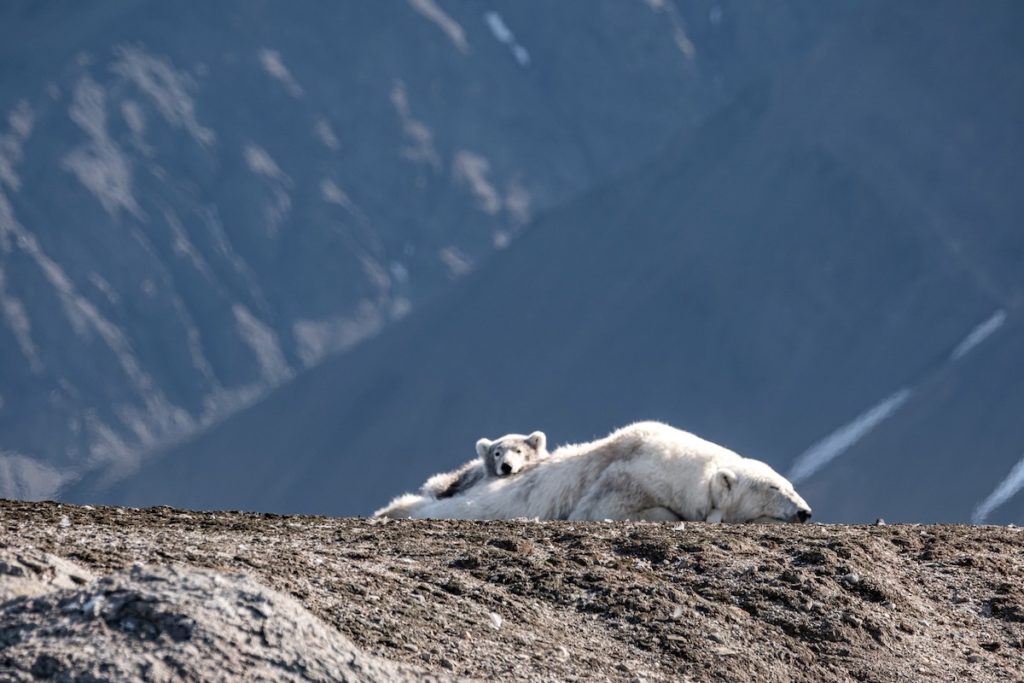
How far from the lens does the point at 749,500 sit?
13641 millimetres

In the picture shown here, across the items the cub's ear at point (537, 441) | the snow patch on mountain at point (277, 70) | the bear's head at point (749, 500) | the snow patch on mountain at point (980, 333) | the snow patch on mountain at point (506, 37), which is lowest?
the bear's head at point (749, 500)

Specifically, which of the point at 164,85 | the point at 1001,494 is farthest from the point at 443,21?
the point at 1001,494

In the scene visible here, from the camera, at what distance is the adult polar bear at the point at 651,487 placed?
533 inches

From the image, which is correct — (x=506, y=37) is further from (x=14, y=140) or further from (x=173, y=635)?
(x=173, y=635)

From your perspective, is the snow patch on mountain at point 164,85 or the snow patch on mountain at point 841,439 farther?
the snow patch on mountain at point 164,85

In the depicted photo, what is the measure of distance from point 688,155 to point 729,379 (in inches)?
630

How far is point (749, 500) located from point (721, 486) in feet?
0.92

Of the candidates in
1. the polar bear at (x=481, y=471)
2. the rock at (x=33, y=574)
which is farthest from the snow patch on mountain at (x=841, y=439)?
the rock at (x=33, y=574)

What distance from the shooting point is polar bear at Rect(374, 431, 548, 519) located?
1482 centimetres

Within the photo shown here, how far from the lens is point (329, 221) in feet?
252

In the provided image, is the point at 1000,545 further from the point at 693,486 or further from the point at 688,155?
the point at 688,155

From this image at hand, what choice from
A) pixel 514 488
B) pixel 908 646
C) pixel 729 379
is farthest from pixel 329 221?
pixel 908 646

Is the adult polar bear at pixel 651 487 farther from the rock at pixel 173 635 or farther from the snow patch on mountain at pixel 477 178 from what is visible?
the snow patch on mountain at pixel 477 178

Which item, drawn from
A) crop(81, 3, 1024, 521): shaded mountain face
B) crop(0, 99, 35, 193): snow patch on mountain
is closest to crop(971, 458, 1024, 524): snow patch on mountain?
crop(81, 3, 1024, 521): shaded mountain face
